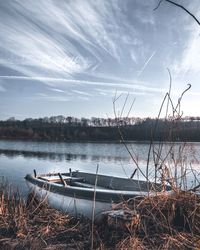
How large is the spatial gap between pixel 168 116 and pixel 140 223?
1.32 meters

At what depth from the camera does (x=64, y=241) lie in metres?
4.86

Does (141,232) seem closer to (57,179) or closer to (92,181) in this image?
(57,179)

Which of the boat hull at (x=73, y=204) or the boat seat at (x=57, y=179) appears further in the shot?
the boat seat at (x=57, y=179)

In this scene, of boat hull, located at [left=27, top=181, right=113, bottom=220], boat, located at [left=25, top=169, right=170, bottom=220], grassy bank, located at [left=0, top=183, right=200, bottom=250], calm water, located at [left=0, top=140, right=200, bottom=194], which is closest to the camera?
grassy bank, located at [left=0, top=183, right=200, bottom=250]

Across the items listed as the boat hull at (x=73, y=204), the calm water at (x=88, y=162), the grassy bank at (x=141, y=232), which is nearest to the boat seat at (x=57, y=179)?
the calm water at (x=88, y=162)

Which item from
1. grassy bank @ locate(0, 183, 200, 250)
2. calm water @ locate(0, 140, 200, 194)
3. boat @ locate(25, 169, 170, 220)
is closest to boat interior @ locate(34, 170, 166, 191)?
boat @ locate(25, 169, 170, 220)

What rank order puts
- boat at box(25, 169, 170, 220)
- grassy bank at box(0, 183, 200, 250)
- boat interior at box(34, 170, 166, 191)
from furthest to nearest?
1. boat interior at box(34, 170, 166, 191)
2. boat at box(25, 169, 170, 220)
3. grassy bank at box(0, 183, 200, 250)

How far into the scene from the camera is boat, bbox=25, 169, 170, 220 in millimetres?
8041

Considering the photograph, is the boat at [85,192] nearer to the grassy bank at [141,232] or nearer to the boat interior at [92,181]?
the boat interior at [92,181]

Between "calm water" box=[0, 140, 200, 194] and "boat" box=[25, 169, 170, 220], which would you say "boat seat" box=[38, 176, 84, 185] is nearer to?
"boat" box=[25, 169, 170, 220]

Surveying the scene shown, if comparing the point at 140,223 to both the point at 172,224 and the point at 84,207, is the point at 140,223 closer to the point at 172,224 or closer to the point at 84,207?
the point at 172,224

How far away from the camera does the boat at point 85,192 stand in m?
8.04

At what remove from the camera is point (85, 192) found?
9.02m

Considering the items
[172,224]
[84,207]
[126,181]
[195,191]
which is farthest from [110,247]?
[126,181]
